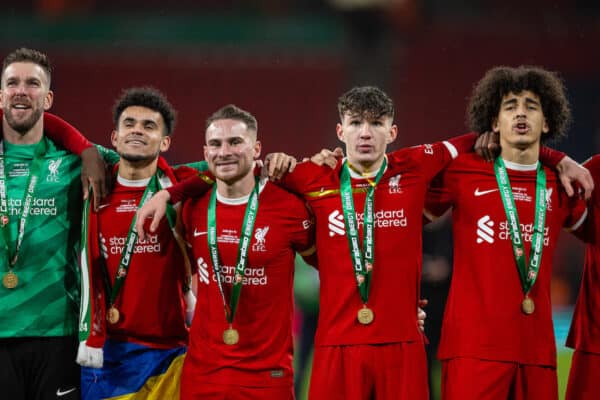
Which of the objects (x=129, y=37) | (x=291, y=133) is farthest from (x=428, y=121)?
(x=129, y=37)

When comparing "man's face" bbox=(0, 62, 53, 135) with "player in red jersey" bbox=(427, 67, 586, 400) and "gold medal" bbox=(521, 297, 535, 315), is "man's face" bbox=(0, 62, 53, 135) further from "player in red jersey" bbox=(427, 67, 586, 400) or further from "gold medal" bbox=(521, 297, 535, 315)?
"gold medal" bbox=(521, 297, 535, 315)

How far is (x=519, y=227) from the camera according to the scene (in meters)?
4.29

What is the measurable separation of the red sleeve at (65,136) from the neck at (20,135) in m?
0.10

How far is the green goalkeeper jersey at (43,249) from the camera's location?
442cm

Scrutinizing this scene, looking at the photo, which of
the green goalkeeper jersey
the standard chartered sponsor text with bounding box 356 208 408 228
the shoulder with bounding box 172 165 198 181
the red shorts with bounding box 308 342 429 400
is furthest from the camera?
the shoulder with bounding box 172 165 198 181

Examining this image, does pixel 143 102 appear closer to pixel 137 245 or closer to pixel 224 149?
pixel 224 149

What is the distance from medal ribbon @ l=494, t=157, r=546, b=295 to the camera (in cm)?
422

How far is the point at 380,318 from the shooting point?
4168mm

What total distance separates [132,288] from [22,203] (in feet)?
2.45

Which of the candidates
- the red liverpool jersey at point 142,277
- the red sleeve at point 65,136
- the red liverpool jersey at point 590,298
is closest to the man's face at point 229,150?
the red liverpool jersey at point 142,277

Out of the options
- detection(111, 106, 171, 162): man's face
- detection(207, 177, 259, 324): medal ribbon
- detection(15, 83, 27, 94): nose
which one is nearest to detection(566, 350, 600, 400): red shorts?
detection(207, 177, 259, 324): medal ribbon

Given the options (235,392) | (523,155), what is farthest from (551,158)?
(235,392)

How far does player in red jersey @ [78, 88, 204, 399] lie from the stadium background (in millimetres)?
10578

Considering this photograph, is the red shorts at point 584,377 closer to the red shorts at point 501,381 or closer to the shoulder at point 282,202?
the red shorts at point 501,381
